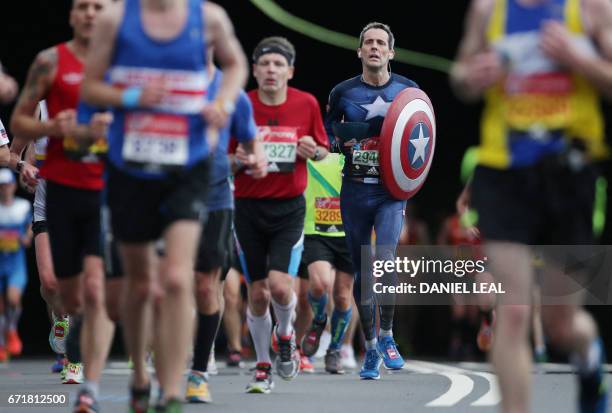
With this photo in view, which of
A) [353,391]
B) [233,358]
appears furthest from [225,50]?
[233,358]

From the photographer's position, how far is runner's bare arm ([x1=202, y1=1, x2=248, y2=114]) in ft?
22.6

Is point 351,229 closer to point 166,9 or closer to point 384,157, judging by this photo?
point 384,157

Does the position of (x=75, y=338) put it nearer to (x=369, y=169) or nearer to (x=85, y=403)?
(x=85, y=403)

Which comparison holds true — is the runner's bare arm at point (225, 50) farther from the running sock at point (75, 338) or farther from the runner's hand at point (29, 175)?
the runner's hand at point (29, 175)

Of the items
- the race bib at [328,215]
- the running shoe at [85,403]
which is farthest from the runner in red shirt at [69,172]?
the race bib at [328,215]

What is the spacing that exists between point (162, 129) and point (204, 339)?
2938mm

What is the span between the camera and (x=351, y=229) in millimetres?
12312

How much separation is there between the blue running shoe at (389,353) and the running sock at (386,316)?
0.11 metres

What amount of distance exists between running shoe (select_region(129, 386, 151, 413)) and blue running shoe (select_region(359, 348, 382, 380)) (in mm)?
4880

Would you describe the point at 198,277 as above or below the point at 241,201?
below

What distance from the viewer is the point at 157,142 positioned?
6.71 metres

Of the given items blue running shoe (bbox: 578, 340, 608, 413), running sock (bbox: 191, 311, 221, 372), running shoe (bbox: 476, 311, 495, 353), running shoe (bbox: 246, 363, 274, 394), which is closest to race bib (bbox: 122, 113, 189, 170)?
blue running shoe (bbox: 578, 340, 608, 413)

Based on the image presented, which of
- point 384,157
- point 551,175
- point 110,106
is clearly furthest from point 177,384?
point 384,157

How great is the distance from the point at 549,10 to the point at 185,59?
67.3 inches
